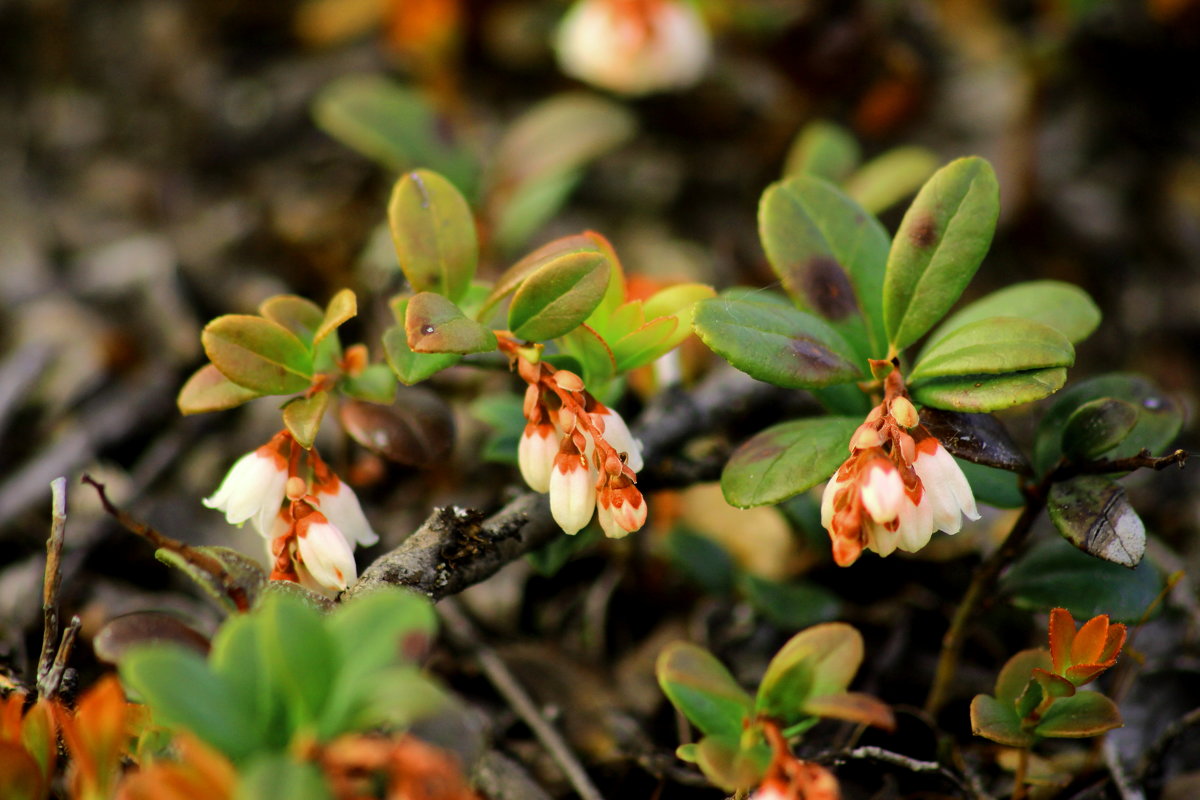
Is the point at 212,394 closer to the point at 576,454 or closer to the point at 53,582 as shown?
the point at 53,582

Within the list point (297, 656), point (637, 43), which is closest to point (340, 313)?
point (297, 656)

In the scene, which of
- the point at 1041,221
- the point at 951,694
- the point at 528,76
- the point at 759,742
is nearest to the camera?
the point at 759,742

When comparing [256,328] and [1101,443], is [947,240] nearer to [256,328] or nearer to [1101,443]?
[1101,443]

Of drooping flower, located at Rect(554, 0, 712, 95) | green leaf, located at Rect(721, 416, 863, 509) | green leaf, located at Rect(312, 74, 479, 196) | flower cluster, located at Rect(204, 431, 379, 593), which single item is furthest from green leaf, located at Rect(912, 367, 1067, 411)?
green leaf, located at Rect(312, 74, 479, 196)

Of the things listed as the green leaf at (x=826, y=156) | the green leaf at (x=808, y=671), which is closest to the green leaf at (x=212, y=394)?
the green leaf at (x=808, y=671)

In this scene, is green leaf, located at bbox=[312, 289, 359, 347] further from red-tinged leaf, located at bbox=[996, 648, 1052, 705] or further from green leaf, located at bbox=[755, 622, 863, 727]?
red-tinged leaf, located at bbox=[996, 648, 1052, 705]

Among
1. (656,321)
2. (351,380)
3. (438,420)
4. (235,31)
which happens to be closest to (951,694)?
(656,321)
